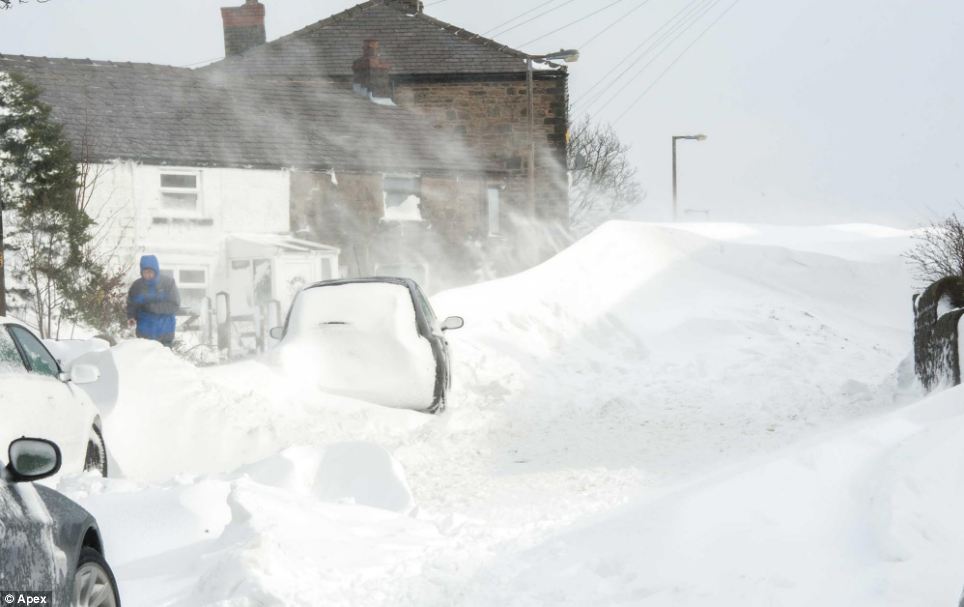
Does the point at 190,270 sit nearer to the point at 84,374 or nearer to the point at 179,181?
the point at 179,181

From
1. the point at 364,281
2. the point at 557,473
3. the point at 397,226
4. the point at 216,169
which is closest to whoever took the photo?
the point at 557,473

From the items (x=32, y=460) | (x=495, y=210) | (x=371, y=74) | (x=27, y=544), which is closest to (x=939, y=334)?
(x=32, y=460)

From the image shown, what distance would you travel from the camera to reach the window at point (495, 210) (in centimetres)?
4053

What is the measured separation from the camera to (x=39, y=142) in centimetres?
2294

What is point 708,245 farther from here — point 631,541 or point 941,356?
point 631,541

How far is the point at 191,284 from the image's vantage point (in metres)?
32.5

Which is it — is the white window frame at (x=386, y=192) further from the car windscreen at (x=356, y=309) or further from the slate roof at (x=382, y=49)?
the car windscreen at (x=356, y=309)

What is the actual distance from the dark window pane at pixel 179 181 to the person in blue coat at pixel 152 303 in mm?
15926

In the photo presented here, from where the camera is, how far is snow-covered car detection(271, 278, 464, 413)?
12.4 meters

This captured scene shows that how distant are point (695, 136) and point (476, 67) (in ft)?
45.0

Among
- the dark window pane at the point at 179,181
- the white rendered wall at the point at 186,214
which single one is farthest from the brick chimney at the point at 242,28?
the dark window pane at the point at 179,181

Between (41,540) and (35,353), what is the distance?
4.57m

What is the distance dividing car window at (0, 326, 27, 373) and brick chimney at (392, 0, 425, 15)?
3833 centimetres

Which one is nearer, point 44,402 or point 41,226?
point 44,402
